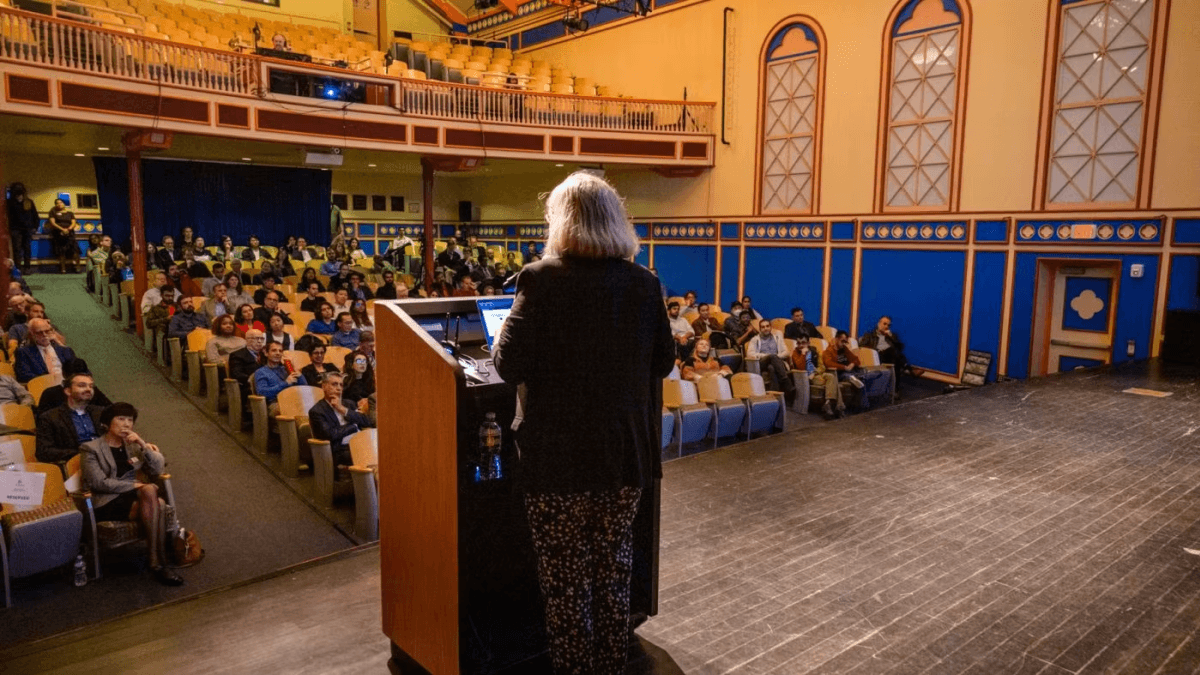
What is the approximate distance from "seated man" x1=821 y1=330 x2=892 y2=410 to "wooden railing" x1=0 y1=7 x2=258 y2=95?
6.94 meters

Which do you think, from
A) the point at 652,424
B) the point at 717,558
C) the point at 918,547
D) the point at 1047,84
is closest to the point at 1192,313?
the point at 1047,84

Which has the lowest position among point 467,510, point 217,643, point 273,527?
point 273,527

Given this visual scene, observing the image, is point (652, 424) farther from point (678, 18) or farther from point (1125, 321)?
point (678, 18)

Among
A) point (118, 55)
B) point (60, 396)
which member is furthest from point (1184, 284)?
point (118, 55)

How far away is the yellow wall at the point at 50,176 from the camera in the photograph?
1276cm

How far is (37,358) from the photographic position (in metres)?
5.24

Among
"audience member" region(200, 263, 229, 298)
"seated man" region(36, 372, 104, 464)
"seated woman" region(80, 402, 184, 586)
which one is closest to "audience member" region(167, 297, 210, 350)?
"audience member" region(200, 263, 229, 298)

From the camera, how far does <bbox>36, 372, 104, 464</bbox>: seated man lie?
3874 millimetres

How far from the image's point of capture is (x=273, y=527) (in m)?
4.20

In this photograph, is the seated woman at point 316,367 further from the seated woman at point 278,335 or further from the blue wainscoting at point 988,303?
the blue wainscoting at point 988,303

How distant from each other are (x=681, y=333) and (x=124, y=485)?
515cm

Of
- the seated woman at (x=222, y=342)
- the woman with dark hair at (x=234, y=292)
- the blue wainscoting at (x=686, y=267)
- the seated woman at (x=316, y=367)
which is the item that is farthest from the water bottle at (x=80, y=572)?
the blue wainscoting at (x=686, y=267)

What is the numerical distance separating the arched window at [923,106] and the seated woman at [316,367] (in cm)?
702

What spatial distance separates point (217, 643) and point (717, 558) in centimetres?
155
